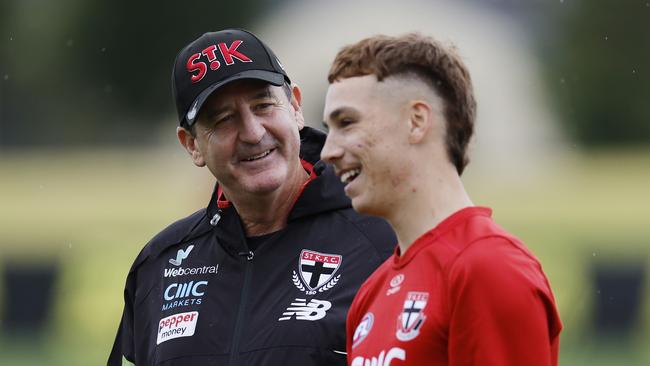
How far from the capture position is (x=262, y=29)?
23.2 metres

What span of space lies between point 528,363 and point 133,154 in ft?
58.3

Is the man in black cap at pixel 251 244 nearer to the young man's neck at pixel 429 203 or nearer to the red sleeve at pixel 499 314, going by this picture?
the young man's neck at pixel 429 203

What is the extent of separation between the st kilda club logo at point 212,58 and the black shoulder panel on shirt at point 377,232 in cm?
62

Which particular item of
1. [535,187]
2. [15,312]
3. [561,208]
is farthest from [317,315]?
[535,187]

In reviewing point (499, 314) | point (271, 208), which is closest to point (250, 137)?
point (271, 208)

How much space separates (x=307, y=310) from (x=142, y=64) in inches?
810

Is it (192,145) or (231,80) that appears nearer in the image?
(231,80)

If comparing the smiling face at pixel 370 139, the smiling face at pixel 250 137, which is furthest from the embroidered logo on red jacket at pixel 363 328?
the smiling face at pixel 250 137

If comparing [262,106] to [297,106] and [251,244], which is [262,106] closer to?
[297,106]

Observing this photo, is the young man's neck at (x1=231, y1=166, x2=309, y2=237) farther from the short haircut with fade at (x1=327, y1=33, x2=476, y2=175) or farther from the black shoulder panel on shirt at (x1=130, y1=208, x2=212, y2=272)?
the short haircut with fade at (x1=327, y1=33, x2=476, y2=175)

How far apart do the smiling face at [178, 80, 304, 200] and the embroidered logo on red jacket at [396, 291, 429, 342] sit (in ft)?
3.42

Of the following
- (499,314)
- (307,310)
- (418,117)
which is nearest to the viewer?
(499,314)

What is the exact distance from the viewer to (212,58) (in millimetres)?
→ 3691

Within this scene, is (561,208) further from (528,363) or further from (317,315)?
(528,363)
